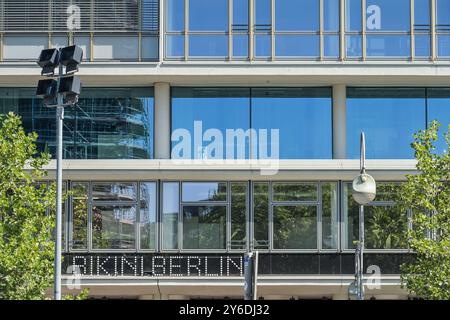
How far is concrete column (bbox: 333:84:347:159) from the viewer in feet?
97.5

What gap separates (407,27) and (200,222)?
29.5 ft

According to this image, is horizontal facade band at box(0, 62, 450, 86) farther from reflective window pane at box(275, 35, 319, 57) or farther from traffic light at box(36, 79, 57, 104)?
traffic light at box(36, 79, 57, 104)

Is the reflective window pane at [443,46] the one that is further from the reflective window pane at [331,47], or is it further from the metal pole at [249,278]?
the metal pole at [249,278]

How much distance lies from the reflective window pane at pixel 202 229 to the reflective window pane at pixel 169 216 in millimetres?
287

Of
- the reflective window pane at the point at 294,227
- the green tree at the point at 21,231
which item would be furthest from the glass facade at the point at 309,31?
the green tree at the point at 21,231

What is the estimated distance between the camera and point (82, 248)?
1160 inches

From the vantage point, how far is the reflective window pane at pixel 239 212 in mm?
29641

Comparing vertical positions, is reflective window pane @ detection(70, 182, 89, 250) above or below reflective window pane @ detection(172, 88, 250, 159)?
below

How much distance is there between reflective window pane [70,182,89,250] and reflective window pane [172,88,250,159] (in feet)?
10.3

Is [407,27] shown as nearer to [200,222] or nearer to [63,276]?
[200,222]

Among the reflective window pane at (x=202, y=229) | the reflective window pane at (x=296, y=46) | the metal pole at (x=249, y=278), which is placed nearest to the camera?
the metal pole at (x=249, y=278)

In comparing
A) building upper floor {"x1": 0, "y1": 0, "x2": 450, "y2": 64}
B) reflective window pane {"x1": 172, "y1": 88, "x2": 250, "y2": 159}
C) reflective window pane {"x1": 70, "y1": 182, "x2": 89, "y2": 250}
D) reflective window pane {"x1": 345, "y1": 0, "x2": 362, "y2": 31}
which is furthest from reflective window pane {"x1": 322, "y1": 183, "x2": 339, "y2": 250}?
reflective window pane {"x1": 70, "y1": 182, "x2": 89, "y2": 250}

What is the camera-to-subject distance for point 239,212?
2969cm

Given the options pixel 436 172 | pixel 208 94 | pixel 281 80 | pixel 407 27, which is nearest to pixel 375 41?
pixel 407 27
